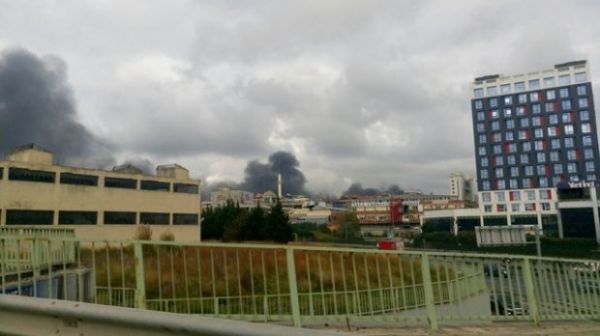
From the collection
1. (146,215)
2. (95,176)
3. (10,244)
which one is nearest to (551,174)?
(146,215)

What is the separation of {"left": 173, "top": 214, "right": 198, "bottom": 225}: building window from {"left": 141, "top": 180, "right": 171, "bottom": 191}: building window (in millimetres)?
3289

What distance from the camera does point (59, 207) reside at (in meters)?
37.4

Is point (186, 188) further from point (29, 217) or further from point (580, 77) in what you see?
point (580, 77)

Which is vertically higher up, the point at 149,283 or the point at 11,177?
the point at 11,177

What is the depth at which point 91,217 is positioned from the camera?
Result: 39.7 meters

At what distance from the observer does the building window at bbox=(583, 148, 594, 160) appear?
70.5 metres

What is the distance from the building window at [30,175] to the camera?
113ft

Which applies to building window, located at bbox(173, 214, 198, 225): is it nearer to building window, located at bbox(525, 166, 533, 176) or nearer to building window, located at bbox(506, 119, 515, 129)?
building window, located at bbox(525, 166, 533, 176)

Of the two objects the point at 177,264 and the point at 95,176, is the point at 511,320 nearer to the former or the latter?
the point at 177,264

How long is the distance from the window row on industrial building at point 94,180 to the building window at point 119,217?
2.60 m

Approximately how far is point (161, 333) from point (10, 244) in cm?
651

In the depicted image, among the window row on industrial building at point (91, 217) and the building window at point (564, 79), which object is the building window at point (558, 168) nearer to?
the building window at point (564, 79)

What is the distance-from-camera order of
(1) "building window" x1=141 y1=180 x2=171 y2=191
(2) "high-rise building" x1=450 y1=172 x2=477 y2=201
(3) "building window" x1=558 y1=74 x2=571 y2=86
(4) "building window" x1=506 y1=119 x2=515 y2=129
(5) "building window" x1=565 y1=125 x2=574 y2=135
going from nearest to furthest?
1. (1) "building window" x1=141 y1=180 x2=171 y2=191
2. (5) "building window" x1=565 y1=125 x2=574 y2=135
3. (3) "building window" x1=558 y1=74 x2=571 y2=86
4. (4) "building window" x1=506 y1=119 x2=515 y2=129
5. (2) "high-rise building" x1=450 y1=172 x2=477 y2=201

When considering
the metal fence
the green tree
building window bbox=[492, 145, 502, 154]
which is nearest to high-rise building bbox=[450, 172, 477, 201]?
the green tree
